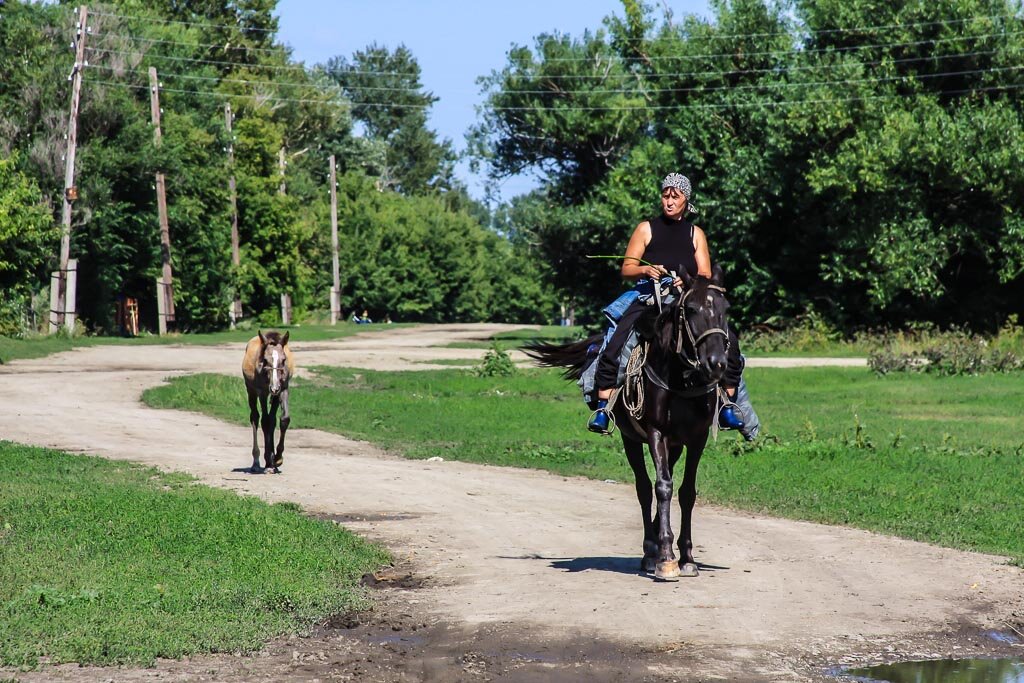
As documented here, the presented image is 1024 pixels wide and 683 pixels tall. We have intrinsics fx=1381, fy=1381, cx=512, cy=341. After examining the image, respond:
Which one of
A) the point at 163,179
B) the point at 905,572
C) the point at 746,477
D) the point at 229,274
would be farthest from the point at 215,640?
the point at 229,274

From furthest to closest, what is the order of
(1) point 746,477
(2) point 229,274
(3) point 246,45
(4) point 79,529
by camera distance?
1. (3) point 246,45
2. (2) point 229,274
3. (1) point 746,477
4. (4) point 79,529

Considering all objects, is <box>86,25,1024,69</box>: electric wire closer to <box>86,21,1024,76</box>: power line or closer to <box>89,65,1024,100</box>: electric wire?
<box>86,21,1024,76</box>: power line

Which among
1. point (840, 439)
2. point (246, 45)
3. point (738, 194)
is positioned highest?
point (246, 45)

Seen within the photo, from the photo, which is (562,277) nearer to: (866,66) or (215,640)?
(866,66)

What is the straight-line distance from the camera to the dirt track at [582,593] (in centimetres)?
820

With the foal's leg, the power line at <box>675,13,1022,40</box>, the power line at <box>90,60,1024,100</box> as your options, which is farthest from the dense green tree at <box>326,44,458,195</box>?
the foal's leg

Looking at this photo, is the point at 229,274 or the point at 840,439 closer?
the point at 840,439

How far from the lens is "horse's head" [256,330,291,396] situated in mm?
17703

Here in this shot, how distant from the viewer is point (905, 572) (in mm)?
11258

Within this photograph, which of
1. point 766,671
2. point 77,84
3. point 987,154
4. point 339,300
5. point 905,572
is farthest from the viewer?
point 339,300

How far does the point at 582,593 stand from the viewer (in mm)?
10148

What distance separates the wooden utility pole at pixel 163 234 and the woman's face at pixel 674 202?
160 ft

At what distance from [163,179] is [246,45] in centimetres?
4763

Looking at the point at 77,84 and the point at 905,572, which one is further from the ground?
the point at 77,84
